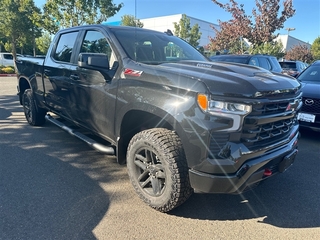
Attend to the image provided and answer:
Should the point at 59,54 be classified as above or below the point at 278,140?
above

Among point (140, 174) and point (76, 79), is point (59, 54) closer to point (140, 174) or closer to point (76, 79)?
point (76, 79)

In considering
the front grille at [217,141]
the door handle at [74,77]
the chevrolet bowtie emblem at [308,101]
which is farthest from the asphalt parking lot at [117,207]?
the chevrolet bowtie emblem at [308,101]

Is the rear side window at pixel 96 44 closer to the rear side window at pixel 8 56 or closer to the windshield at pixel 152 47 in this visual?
the windshield at pixel 152 47

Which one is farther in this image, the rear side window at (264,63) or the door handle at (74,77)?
the rear side window at (264,63)

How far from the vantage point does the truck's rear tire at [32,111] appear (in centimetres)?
543

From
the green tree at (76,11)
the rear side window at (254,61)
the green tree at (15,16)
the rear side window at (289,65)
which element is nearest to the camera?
the rear side window at (254,61)

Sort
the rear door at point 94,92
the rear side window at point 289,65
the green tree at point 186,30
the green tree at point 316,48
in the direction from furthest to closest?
1. the green tree at point 316,48
2. the green tree at point 186,30
3. the rear side window at point 289,65
4. the rear door at point 94,92

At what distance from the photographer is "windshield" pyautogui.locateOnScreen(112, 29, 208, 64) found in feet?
10.6

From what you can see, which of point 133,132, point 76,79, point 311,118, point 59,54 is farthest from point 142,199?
point 311,118

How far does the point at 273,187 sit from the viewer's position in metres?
3.40

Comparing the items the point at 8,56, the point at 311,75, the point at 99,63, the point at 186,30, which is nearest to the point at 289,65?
the point at 311,75

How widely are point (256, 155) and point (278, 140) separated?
0.44 m

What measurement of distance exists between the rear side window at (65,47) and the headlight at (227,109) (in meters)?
2.61

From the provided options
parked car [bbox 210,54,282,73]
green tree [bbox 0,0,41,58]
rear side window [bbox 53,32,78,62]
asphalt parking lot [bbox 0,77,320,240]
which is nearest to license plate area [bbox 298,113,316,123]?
asphalt parking lot [bbox 0,77,320,240]
